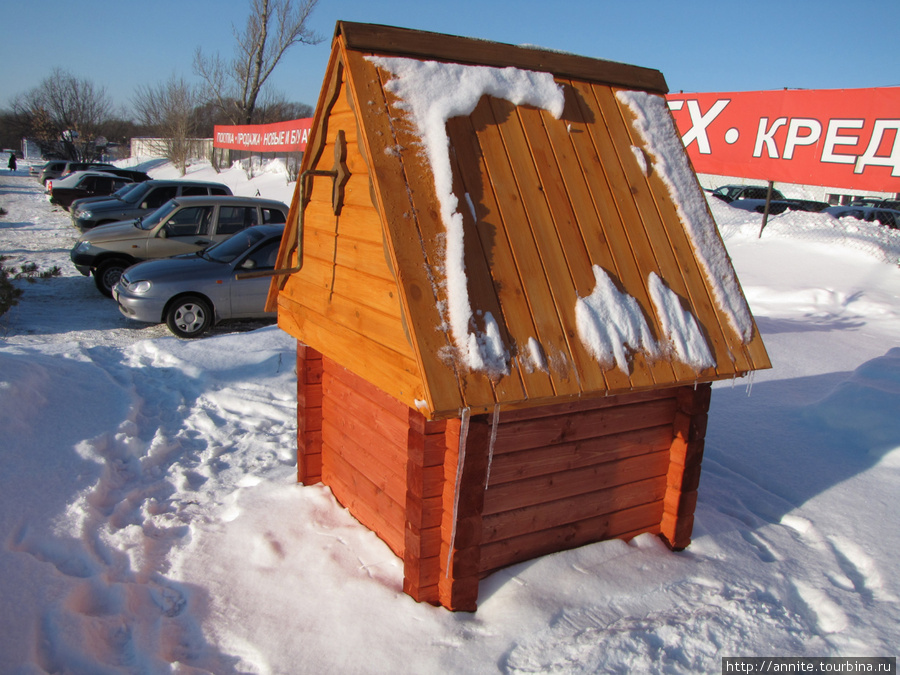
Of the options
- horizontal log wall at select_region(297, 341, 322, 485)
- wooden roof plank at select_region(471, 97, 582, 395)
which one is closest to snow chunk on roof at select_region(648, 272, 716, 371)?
wooden roof plank at select_region(471, 97, 582, 395)

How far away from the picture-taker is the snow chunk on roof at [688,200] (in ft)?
10.7

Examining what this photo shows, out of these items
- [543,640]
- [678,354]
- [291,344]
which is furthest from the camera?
[291,344]

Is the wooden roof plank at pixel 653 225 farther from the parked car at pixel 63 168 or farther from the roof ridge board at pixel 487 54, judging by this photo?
the parked car at pixel 63 168

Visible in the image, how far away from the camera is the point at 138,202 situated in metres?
13.3

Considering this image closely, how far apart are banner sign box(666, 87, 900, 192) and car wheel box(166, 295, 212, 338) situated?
361 inches

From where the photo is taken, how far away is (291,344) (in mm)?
7117

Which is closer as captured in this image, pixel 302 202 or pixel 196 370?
pixel 302 202

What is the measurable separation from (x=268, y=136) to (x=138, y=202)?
11.6 meters

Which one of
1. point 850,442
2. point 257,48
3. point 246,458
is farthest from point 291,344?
point 257,48

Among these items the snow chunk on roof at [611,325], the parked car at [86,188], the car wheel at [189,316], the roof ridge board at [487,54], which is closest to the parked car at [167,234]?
the car wheel at [189,316]

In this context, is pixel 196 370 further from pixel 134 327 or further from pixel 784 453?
pixel 784 453

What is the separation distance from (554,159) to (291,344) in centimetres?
480

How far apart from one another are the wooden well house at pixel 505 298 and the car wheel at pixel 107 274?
7789 mm

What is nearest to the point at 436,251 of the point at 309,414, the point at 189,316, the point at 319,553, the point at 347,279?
the point at 347,279
